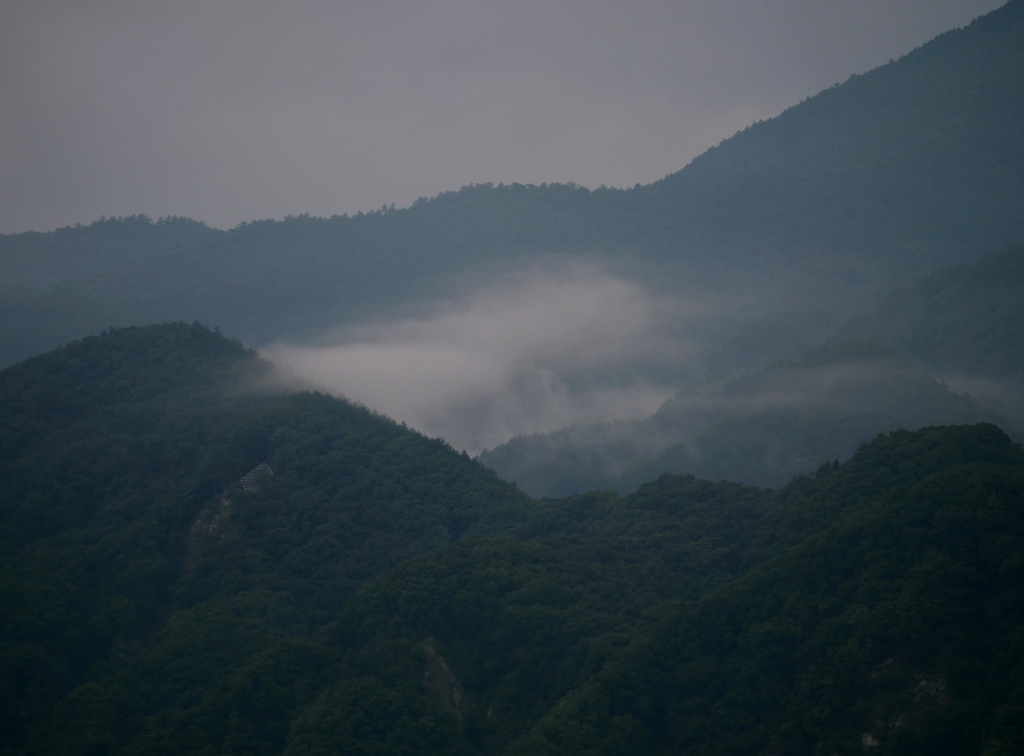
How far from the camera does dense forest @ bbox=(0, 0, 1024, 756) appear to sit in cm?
3775

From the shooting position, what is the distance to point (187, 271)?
411 feet

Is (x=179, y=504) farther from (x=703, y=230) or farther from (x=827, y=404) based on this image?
(x=703, y=230)

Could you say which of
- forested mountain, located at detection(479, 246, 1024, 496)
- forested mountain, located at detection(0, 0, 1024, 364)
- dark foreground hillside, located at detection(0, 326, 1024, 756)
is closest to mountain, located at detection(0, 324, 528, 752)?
dark foreground hillside, located at detection(0, 326, 1024, 756)

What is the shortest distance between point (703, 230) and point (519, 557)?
100 m

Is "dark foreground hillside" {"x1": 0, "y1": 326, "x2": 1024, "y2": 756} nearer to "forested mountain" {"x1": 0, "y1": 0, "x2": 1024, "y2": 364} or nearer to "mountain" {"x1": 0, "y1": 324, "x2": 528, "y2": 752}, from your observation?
"mountain" {"x1": 0, "y1": 324, "x2": 528, "y2": 752}

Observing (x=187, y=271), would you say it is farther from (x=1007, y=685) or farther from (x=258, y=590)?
(x=1007, y=685)

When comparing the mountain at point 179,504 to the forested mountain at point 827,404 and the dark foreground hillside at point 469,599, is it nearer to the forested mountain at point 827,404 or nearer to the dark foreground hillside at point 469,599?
the dark foreground hillside at point 469,599

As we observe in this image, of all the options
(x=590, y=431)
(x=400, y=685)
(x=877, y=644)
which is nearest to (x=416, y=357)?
(x=590, y=431)

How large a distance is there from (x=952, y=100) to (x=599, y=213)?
176ft

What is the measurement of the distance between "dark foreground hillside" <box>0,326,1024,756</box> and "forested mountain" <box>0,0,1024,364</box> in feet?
199

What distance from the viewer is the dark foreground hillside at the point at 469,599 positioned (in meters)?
37.0

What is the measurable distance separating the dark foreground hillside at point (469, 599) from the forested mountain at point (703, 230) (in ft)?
199

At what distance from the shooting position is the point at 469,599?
45.5m

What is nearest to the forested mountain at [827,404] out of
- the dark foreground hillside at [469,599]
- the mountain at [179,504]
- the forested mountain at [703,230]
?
the forested mountain at [703,230]
